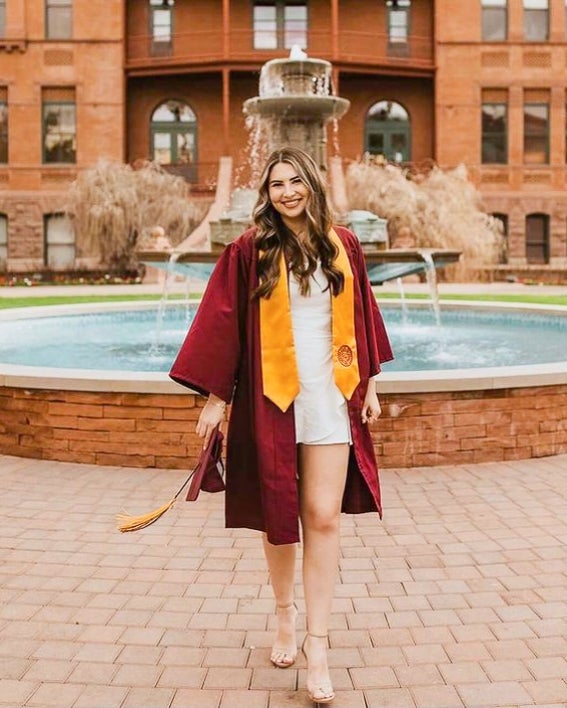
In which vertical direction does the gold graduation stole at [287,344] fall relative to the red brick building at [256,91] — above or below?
below

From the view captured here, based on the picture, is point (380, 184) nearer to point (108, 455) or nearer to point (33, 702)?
point (108, 455)

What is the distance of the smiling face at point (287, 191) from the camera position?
314cm

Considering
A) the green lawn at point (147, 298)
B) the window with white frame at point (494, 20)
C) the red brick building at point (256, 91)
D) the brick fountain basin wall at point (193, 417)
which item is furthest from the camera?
the window with white frame at point (494, 20)

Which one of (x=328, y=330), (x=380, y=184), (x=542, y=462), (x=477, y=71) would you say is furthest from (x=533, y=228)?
(x=328, y=330)

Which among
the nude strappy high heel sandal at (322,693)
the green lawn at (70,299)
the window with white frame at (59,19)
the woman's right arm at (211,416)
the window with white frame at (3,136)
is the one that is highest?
the window with white frame at (59,19)

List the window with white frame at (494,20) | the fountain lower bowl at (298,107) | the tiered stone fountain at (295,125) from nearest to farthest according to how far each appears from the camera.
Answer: the tiered stone fountain at (295,125)
the fountain lower bowl at (298,107)
the window with white frame at (494,20)

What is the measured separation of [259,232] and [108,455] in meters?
3.68

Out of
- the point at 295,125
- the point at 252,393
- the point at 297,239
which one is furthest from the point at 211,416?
the point at 295,125

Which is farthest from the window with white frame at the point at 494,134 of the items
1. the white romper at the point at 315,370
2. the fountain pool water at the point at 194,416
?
the white romper at the point at 315,370

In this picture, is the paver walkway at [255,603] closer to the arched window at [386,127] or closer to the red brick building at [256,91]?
the red brick building at [256,91]

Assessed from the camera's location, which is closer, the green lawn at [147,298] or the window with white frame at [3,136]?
the green lawn at [147,298]

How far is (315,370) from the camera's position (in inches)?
124

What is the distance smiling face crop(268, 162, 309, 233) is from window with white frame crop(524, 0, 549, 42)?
112ft

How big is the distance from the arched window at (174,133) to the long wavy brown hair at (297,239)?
32.0m
